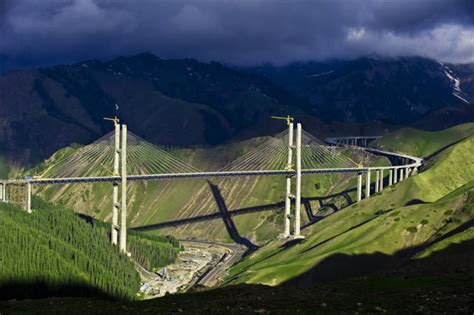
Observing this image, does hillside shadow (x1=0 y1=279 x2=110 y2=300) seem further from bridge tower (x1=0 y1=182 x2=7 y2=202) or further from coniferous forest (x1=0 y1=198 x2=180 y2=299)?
bridge tower (x1=0 y1=182 x2=7 y2=202)

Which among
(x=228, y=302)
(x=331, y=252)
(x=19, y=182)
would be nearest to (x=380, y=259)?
(x=331, y=252)

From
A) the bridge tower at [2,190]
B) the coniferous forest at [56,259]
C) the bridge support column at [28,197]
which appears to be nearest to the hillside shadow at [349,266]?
the coniferous forest at [56,259]

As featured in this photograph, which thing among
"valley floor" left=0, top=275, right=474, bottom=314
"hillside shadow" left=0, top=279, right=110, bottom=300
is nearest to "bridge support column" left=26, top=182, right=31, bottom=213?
"hillside shadow" left=0, top=279, right=110, bottom=300

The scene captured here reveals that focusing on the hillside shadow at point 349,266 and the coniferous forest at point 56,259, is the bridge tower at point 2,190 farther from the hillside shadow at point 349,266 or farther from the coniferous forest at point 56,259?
the hillside shadow at point 349,266

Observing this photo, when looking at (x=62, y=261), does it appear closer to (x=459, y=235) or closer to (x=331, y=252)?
(x=331, y=252)

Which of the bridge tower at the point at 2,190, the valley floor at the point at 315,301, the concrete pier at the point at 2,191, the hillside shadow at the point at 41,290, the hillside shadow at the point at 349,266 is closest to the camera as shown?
the valley floor at the point at 315,301

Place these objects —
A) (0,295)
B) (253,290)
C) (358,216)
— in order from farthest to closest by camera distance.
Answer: (358,216) → (0,295) → (253,290)
